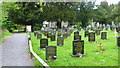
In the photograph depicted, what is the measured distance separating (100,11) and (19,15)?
2401cm

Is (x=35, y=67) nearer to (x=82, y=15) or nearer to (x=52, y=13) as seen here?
(x=52, y=13)

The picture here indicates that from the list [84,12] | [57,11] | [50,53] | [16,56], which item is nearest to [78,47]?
→ [50,53]

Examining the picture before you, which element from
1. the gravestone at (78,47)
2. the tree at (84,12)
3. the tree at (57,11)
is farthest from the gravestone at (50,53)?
the tree at (84,12)

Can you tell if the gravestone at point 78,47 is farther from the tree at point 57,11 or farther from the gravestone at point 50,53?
the tree at point 57,11

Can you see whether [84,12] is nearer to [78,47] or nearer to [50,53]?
[78,47]

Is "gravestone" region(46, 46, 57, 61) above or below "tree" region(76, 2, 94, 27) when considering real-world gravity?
below

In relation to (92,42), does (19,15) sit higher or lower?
higher

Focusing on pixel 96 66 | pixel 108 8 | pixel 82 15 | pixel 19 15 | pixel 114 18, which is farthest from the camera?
pixel 108 8

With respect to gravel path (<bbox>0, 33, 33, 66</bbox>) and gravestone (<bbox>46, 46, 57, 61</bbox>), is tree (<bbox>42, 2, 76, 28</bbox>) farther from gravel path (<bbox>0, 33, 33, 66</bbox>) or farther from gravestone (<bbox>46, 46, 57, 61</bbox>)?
gravestone (<bbox>46, 46, 57, 61</bbox>)

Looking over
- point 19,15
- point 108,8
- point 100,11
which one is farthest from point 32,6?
point 108,8

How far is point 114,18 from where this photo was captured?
45.6 meters

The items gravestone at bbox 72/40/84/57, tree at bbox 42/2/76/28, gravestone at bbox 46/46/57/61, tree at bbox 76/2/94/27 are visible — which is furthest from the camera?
tree at bbox 76/2/94/27

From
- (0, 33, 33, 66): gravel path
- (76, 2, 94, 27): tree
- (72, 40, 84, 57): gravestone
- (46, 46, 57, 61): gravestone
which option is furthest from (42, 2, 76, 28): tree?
(46, 46, 57, 61): gravestone

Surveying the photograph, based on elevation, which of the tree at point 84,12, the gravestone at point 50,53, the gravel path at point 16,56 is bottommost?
the gravel path at point 16,56
